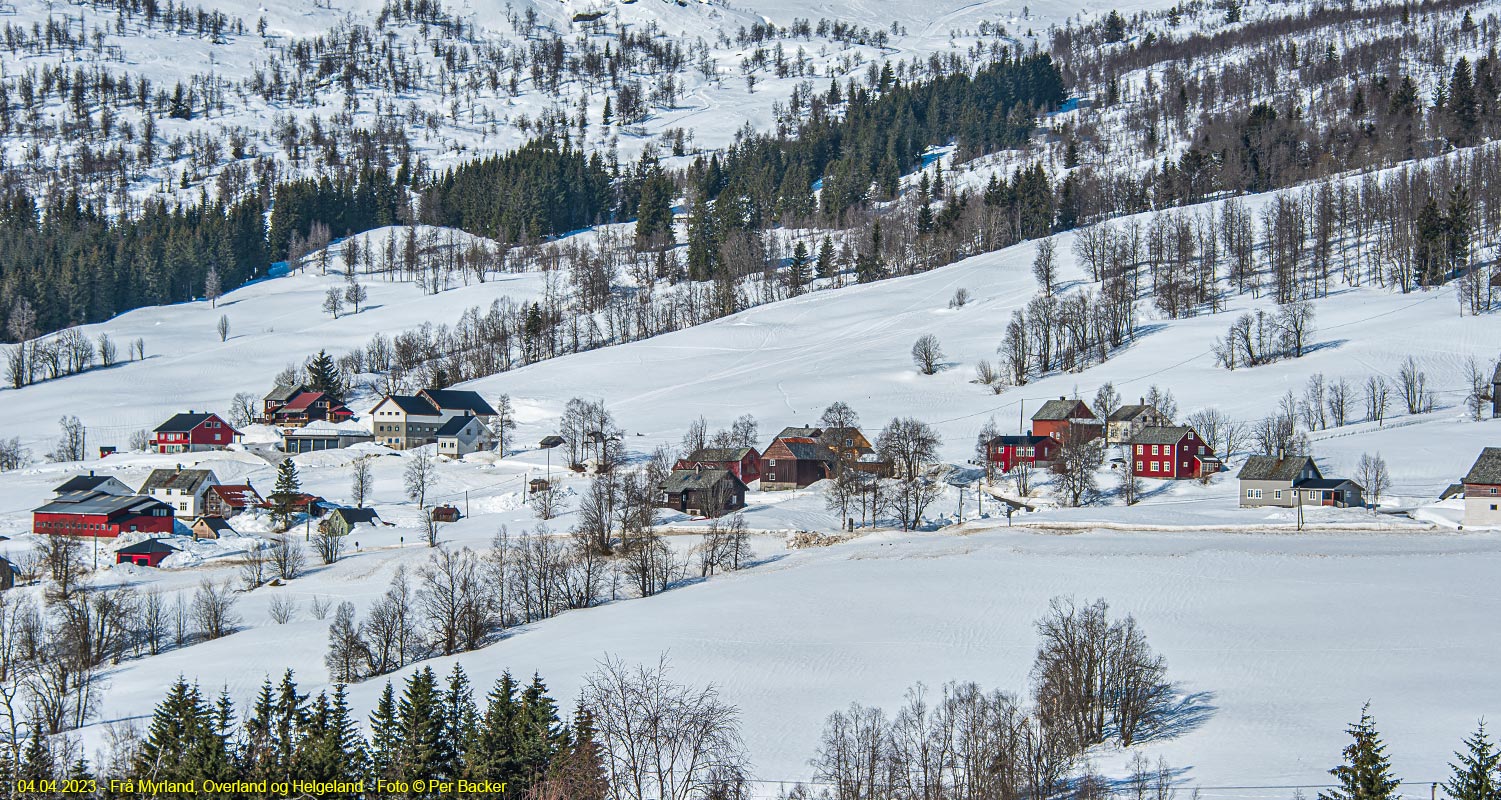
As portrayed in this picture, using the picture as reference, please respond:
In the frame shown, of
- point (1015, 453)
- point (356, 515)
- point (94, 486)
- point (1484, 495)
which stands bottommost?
point (356, 515)

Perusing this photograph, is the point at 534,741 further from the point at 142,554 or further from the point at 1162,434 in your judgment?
the point at 1162,434

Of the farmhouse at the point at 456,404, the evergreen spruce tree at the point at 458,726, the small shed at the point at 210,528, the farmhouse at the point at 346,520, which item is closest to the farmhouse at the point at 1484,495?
the evergreen spruce tree at the point at 458,726

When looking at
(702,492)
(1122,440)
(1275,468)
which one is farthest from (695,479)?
(1275,468)

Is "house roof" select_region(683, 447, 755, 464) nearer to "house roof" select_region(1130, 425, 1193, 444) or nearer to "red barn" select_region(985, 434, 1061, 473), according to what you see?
"red barn" select_region(985, 434, 1061, 473)

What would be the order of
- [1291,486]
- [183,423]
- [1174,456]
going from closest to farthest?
[1291,486], [1174,456], [183,423]

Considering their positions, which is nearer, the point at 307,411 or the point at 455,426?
the point at 455,426

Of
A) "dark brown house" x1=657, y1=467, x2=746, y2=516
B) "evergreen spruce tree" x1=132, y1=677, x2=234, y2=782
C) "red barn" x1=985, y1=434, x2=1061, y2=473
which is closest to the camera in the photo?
"evergreen spruce tree" x1=132, y1=677, x2=234, y2=782

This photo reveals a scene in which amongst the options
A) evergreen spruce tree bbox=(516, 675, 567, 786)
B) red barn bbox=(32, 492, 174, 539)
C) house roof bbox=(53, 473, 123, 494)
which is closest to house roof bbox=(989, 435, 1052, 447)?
red barn bbox=(32, 492, 174, 539)

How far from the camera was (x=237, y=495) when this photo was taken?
72688mm

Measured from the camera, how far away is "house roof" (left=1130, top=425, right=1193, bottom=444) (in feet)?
221

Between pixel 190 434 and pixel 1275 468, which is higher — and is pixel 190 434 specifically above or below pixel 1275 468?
above

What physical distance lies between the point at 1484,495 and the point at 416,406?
65.6 meters

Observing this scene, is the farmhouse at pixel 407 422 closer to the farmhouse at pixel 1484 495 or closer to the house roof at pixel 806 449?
the house roof at pixel 806 449

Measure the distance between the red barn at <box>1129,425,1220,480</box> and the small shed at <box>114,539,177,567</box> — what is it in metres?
49.3
